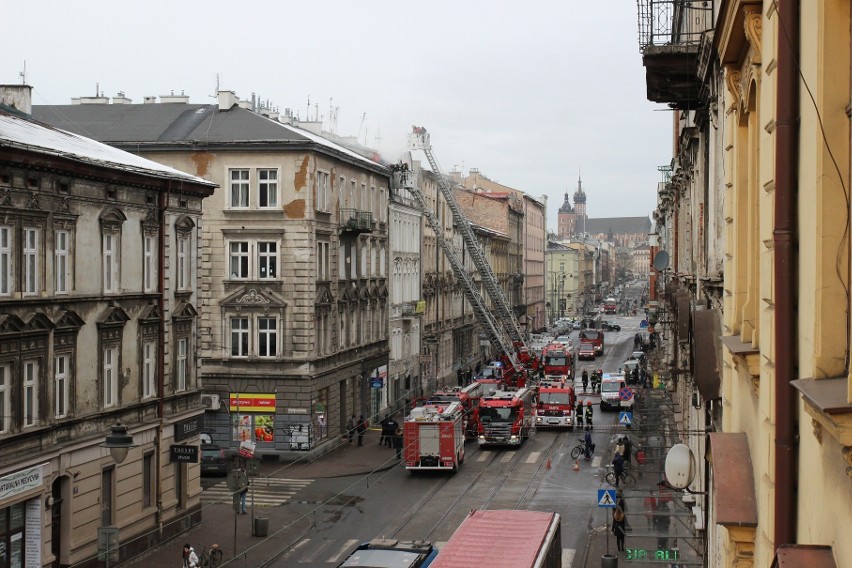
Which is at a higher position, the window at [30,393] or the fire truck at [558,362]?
the window at [30,393]

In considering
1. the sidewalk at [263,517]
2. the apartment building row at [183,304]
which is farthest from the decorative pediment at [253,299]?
the sidewalk at [263,517]

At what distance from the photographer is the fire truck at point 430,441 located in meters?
42.6

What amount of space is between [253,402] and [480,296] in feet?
70.3

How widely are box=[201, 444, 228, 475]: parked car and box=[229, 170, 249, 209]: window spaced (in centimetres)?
1052

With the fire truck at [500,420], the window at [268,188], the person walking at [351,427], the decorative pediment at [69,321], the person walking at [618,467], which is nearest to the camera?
the decorative pediment at [69,321]

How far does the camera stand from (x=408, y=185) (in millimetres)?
64250

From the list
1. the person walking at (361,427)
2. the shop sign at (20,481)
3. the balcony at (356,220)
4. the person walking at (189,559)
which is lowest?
the person walking at (361,427)

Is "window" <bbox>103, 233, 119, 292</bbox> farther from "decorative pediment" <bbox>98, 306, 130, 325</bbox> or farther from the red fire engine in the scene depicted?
the red fire engine

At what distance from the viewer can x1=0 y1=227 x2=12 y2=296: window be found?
953 inches

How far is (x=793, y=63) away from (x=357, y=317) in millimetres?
47746

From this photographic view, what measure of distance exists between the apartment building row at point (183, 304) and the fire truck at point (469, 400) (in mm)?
4959

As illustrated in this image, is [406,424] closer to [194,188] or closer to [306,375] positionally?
→ [306,375]

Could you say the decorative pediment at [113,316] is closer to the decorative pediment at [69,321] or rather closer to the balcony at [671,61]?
the decorative pediment at [69,321]

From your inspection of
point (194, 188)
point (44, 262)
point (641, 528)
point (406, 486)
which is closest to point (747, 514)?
point (44, 262)
